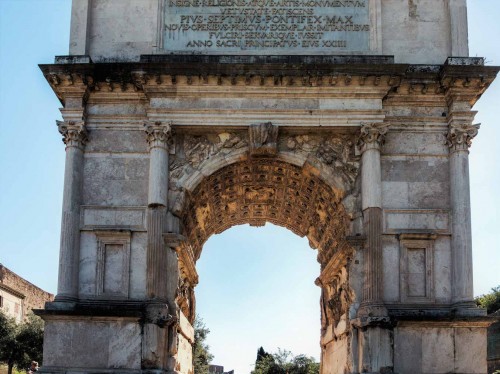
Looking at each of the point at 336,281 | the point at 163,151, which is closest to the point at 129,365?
the point at 163,151

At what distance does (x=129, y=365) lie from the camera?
15859mm

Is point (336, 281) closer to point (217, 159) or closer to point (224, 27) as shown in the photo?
point (217, 159)

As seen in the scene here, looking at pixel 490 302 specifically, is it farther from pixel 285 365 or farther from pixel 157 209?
pixel 157 209

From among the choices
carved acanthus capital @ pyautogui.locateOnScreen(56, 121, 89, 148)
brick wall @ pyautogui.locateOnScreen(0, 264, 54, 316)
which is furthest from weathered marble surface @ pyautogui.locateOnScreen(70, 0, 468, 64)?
brick wall @ pyautogui.locateOnScreen(0, 264, 54, 316)

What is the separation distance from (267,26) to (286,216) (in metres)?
5.79

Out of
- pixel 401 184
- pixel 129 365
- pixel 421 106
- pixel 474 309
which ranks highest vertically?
pixel 421 106

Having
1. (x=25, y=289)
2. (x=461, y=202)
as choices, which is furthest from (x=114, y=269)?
(x=25, y=289)

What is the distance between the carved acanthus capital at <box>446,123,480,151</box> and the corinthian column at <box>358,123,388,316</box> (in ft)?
4.63

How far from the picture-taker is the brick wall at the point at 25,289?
38.2 meters

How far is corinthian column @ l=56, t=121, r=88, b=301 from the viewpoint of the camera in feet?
53.9

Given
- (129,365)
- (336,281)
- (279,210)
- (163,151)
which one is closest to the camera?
(129,365)

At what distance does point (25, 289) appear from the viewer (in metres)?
41.1

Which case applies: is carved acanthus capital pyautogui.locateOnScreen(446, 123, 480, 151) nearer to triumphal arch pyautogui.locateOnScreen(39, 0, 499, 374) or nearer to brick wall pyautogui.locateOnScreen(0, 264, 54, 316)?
triumphal arch pyautogui.locateOnScreen(39, 0, 499, 374)

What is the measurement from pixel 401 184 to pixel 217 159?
388 centimetres
